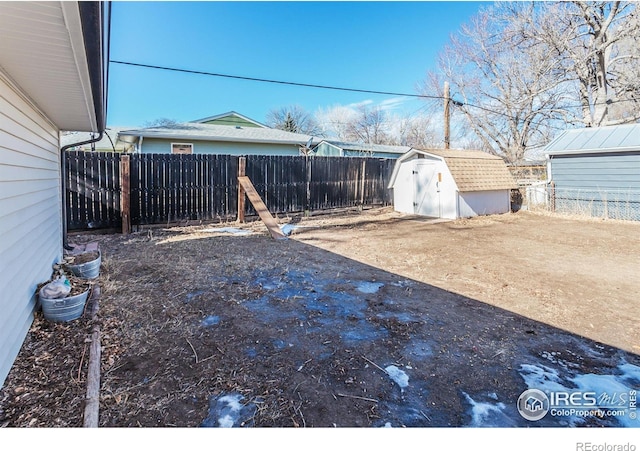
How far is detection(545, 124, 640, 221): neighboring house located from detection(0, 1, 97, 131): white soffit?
11.9 meters

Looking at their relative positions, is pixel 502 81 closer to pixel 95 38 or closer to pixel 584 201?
pixel 584 201

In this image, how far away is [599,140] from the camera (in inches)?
379

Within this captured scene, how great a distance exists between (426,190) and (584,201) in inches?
187

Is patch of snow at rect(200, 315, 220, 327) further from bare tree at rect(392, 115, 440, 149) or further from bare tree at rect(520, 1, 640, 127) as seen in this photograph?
bare tree at rect(392, 115, 440, 149)

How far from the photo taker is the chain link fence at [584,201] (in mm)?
8963

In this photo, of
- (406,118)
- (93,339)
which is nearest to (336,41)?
(93,339)

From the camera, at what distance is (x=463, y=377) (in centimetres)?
208

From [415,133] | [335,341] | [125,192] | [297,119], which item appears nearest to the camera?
[335,341]

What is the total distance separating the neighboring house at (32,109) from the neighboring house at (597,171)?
11.9 meters

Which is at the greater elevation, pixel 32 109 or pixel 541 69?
pixel 541 69

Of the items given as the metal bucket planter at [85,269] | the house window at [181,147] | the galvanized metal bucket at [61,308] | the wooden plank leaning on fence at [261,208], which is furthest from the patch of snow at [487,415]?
the house window at [181,147]

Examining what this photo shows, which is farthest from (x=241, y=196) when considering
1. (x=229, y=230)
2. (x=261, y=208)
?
(x=229, y=230)
